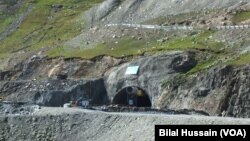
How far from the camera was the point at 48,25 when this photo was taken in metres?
155

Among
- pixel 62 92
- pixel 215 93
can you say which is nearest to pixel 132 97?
pixel 62 92

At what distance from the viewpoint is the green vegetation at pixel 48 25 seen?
137000 mm

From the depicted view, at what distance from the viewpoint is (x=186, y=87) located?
280ft

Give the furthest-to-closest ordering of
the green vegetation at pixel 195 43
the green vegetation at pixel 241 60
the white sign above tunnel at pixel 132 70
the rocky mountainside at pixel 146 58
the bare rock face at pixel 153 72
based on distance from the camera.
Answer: the white sign above tunnel at pixel 132 70
the green vegetation at pixel 195 43
the bare rock face at pixel 153 72
the rocky mountainside at pixel 146 58
the green vegetation at pixel 241 60

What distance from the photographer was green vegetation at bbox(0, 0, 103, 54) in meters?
137

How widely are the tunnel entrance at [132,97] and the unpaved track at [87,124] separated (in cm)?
2449

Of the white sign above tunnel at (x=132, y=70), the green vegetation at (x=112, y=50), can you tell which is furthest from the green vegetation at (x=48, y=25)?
the white sign above tunnel at (x=132, y=70)

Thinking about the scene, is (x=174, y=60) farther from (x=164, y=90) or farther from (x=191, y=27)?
(x=191, y=27)

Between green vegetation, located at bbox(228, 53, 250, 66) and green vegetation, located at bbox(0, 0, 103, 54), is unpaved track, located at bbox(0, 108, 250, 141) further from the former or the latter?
green vegetation, located at bbox(0, 0, 103, 54)

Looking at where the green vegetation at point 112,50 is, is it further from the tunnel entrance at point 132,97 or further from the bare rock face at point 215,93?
the bare rock face at point 215,93

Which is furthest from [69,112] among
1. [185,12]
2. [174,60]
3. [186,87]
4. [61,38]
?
[61,38]

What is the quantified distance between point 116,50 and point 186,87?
76.5 ft

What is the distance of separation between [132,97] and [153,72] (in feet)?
11.6

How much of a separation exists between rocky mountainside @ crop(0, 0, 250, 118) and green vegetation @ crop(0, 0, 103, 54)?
53 centimetres
